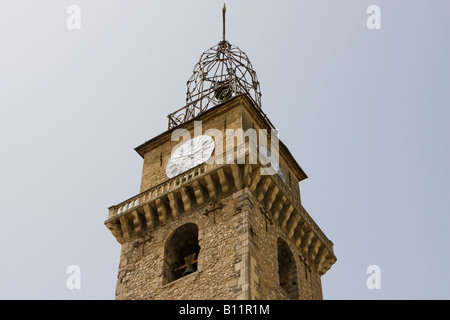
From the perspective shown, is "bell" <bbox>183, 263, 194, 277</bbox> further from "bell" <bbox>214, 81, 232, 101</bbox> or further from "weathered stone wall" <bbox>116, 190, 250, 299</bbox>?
"bell" <bbox>214, 81, 232, 101</bbox>

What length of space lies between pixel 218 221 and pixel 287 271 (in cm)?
326

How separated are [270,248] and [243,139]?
4222 millimetres

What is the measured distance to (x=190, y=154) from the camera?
2664cm

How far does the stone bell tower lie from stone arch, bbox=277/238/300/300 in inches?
1.4

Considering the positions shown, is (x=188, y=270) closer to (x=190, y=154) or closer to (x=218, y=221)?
(x=218, y=221)

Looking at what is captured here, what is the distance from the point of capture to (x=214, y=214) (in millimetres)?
23703

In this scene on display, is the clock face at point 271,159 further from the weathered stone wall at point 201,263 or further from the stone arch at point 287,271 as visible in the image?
the weathered stone wall at point 201,263

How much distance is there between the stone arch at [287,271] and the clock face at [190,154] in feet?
13.6

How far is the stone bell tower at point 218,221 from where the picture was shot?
2217cm

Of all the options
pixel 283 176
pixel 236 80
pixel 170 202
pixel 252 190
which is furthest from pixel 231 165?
pixel 236 80

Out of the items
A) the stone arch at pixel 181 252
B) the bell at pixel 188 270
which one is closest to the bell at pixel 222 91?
the stone arch at pixel 181 252

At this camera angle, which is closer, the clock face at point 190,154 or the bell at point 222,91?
the clock face at point 190,154

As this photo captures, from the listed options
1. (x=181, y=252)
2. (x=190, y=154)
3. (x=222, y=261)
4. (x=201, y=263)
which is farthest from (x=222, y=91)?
(x=222, y=261)
